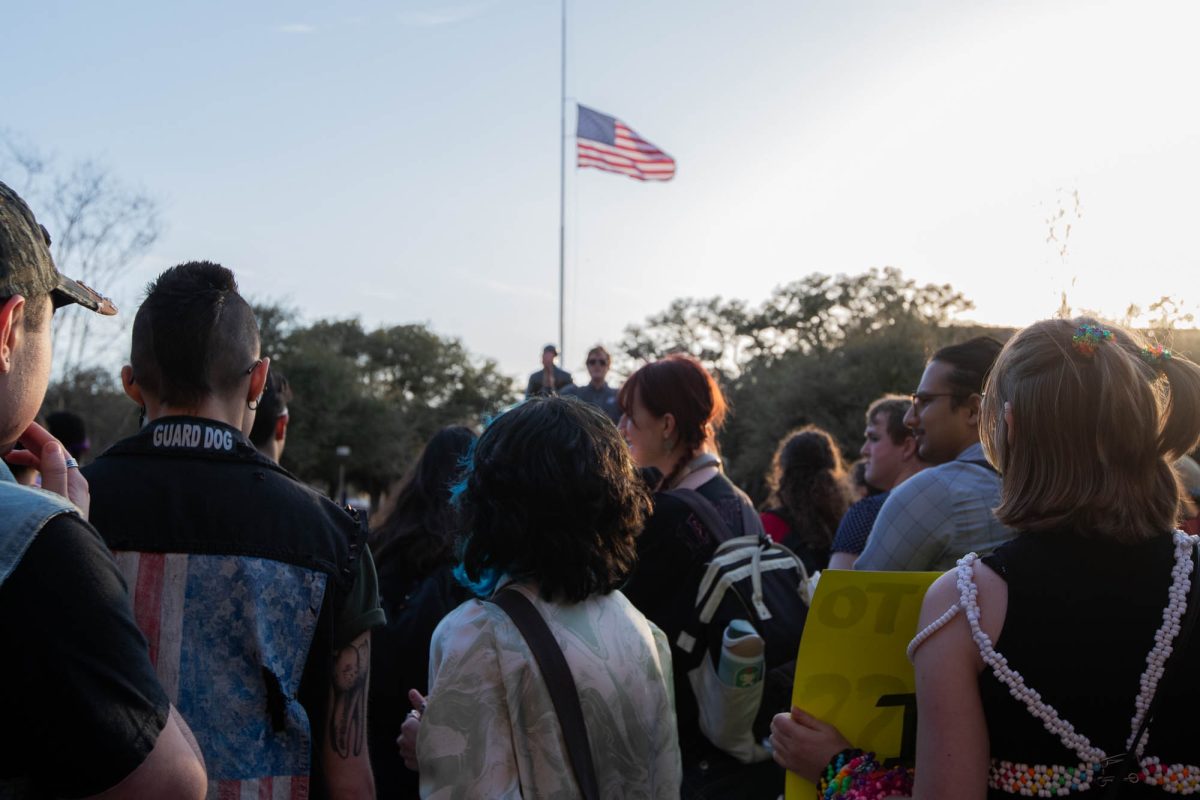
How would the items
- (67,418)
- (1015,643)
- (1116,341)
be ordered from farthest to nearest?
(67,418) < (1116,341) < (1015,643)

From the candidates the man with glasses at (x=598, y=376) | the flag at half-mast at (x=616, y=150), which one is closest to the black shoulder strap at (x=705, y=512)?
the man with glasses at (x=598, y=376)

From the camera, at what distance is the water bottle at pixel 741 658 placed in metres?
3.12

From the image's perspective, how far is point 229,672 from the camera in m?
2.21

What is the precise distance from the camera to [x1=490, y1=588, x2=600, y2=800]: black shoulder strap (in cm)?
222

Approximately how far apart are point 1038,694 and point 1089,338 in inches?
28.1

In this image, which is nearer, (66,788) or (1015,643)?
(66,788)

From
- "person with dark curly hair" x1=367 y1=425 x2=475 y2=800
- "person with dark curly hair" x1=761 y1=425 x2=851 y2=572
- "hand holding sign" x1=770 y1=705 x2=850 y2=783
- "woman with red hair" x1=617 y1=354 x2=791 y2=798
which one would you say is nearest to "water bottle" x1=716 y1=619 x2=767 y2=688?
"woman with red hair" x1=617 y1=354 x2=791 y2=798

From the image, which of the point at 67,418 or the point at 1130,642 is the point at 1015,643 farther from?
the point at 67,418

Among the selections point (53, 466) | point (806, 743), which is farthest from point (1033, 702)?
point (53, 466)

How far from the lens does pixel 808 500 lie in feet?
20.6

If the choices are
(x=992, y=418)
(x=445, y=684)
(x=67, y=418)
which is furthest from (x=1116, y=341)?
(x=67, y=418)

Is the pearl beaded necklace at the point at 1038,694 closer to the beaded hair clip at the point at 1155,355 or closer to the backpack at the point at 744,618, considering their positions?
the beaded hair clip at the point at 1155,355

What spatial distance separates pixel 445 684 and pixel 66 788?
3.04 feet

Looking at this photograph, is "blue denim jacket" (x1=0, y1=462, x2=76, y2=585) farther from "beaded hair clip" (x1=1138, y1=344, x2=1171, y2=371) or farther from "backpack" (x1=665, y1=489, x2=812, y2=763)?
"backpack" (x1=665, y1=489, x2=812, y2=763)
